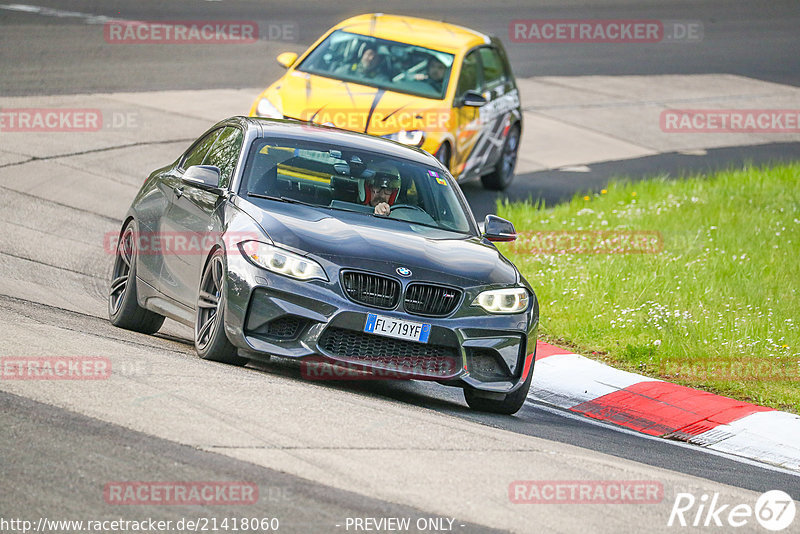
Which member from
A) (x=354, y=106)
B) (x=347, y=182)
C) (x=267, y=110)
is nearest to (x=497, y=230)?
(x=347, y=182)

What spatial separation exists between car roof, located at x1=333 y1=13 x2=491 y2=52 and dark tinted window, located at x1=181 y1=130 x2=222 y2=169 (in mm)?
6312

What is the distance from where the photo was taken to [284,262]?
25.4ft

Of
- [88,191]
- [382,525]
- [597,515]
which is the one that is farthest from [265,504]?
[88,191]

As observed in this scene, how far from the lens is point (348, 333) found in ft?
25.1

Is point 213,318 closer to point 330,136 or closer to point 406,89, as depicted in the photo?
point 330,136

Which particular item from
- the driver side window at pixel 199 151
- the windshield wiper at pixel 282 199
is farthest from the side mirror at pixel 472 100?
the windshield wiper at pixel 282 199

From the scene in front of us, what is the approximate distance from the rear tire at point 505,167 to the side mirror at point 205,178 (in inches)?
358

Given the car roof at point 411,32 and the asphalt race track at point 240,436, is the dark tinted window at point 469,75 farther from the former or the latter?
the asphalt race track at point 240,436

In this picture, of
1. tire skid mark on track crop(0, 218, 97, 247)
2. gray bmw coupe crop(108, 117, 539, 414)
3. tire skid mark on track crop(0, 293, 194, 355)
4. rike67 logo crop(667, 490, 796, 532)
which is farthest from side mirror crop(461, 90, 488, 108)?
rike67 logo crop(667, 490, 796, 532)

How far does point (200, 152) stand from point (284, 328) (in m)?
2.55

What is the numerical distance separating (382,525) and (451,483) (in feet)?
2.24

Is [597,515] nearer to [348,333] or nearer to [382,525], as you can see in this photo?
[382,525]

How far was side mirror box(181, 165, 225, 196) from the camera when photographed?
8.55m

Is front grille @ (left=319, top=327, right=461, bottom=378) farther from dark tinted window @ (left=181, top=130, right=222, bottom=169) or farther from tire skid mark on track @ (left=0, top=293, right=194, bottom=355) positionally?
dark tinted window @ (left=181, top=130, right=222, bottom=169)
